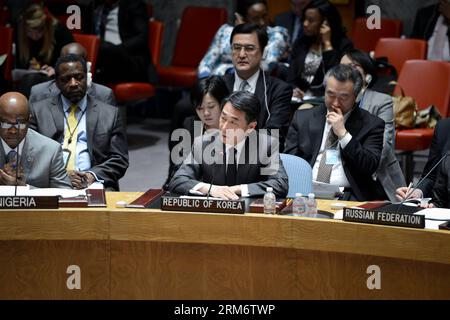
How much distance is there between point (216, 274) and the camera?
13.9 feet

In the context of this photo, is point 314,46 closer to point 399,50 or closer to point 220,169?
point 399,50

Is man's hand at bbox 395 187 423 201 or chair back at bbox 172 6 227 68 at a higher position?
chair back at bbox 172 6 227 68

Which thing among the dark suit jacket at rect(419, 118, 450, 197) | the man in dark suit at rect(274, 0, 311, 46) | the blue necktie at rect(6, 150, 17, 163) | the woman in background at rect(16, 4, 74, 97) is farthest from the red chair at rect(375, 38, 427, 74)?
the blue necktie at rect(6, 150, 17, 163)

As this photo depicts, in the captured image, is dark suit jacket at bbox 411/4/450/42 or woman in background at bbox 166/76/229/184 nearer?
woman in background at bbox 166/76/229/184

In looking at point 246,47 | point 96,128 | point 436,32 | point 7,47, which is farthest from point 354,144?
point 7,47

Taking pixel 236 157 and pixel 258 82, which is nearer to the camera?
pixel 236 157

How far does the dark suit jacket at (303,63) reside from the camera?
22.6 ft

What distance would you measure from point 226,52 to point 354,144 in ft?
8.12

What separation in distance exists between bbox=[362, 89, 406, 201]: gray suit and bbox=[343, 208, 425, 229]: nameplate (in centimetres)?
112

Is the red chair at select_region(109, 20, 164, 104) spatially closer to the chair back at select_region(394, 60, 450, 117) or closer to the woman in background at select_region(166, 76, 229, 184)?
the chair back at select_region(394, 60, 450, 117)

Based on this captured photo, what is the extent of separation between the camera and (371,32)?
8.17 meters

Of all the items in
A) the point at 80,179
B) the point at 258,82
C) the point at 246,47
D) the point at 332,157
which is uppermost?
the point at 246,47

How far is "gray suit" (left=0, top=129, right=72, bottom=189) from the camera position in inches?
184

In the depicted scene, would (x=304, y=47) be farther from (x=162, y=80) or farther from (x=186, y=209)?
(x=186, y=209)
